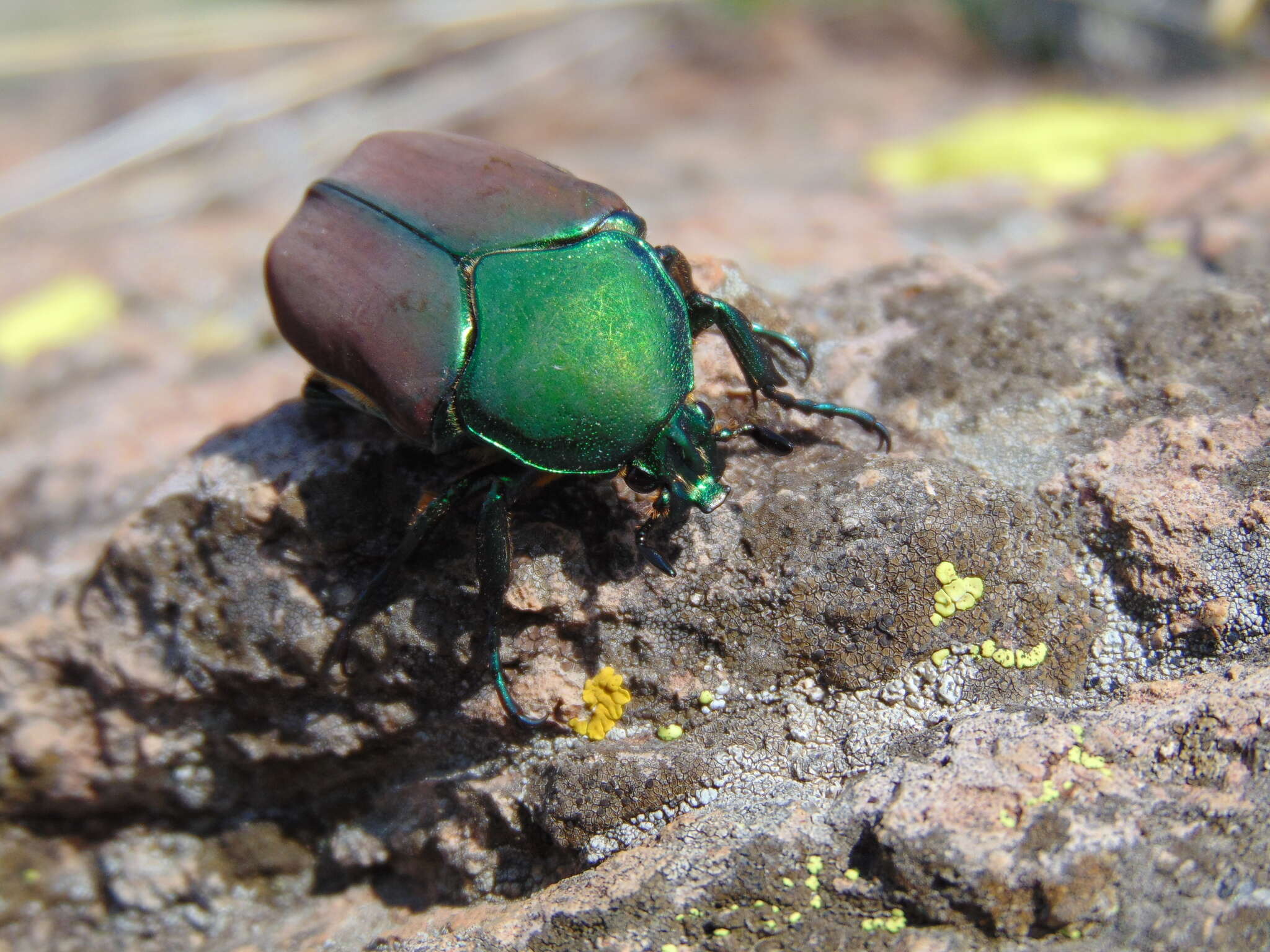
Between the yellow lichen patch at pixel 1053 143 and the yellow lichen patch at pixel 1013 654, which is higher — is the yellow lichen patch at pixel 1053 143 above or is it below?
above

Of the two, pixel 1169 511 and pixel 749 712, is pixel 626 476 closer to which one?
pixel 749 712

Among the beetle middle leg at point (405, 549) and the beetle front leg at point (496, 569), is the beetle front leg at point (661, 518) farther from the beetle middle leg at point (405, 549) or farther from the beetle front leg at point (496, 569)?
the beetle middle leg at point (405, 549)

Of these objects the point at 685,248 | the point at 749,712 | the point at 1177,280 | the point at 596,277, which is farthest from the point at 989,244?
the point at 749,712

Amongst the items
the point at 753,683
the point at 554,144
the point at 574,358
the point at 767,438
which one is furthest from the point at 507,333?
the point at 554,144

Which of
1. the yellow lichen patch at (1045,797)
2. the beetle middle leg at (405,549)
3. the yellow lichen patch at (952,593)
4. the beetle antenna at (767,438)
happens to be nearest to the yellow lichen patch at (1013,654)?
the yellow lichen patch at (952,593)

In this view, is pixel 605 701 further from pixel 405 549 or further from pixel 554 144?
pixel 554 144

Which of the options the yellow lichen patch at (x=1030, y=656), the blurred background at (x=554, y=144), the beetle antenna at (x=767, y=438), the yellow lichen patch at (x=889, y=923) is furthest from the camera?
the blurred background at (x=554, y=144)

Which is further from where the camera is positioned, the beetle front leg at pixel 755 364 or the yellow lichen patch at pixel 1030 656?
the beetle front leg at pixel 755 364

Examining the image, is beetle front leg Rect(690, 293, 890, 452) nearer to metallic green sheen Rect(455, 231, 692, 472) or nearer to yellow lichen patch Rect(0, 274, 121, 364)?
metallic green sheen Rect(455, 231, 692, 472)
